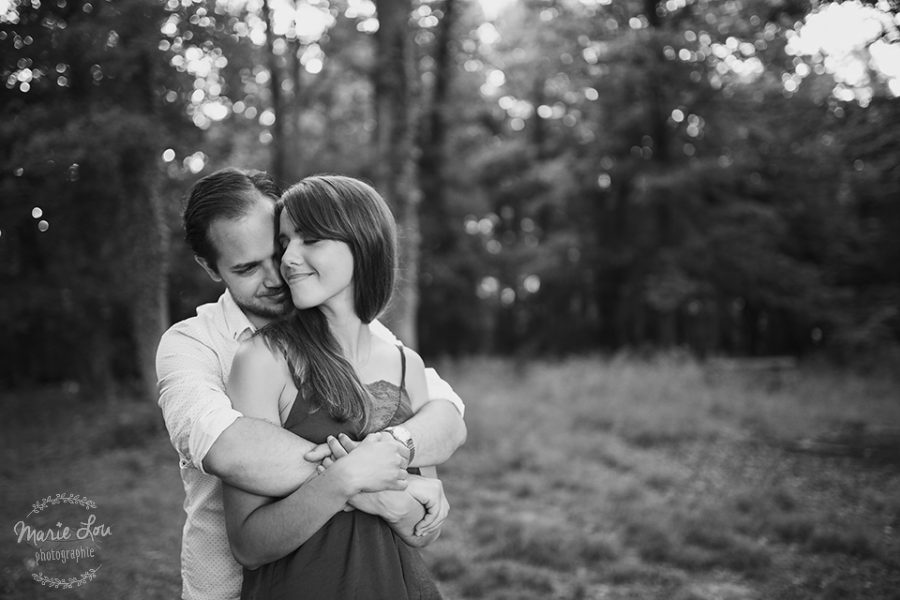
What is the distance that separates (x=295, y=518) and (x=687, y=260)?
51.9 ft

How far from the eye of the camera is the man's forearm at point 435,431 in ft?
6.11

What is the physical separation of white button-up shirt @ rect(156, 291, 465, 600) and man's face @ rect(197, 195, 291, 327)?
0.07 meters

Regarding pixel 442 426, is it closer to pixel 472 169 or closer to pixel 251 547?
pixel 251 547

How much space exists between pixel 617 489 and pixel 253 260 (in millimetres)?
4882

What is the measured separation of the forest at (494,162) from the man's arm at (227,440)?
321 cm

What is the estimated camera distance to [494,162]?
22.2m

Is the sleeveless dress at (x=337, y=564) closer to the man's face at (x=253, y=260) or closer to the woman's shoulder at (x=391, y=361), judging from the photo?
the woman's shoulder at (x=391, y=361)

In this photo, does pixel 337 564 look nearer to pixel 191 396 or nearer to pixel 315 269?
pixel 191 396

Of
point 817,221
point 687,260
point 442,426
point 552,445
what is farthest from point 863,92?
point 817,221

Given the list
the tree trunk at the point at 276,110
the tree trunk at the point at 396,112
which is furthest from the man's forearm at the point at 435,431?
the tree trunk at the point at 276,110

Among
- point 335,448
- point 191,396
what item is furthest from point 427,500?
point 191,396

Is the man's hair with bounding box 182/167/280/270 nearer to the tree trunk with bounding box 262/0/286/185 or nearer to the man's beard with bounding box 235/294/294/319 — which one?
the man's beard with bounding box 235/294/294/319

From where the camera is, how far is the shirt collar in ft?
6.48

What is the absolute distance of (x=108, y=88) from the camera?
26.1 feet
